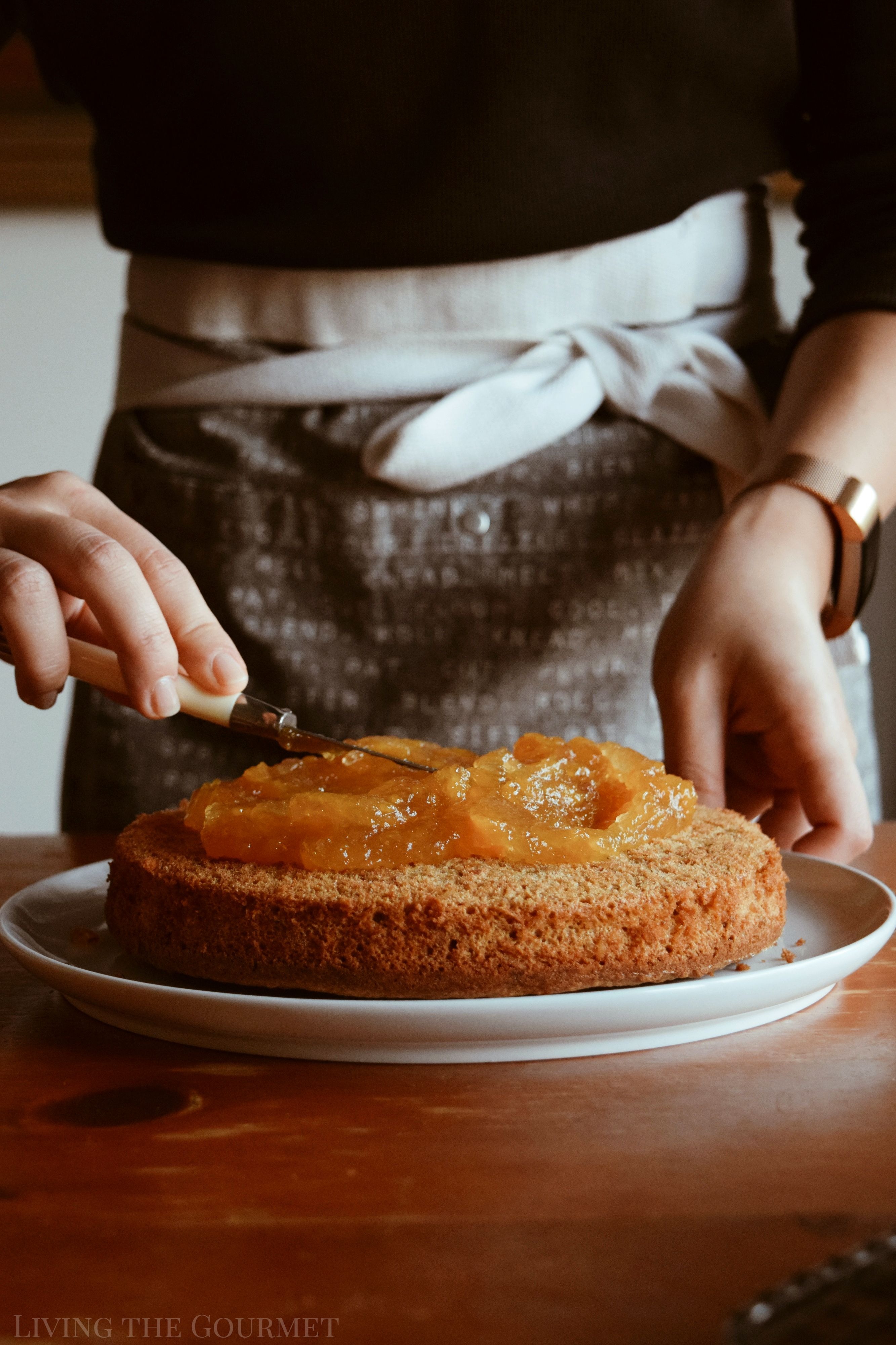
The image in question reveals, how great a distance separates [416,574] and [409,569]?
0.03 feet

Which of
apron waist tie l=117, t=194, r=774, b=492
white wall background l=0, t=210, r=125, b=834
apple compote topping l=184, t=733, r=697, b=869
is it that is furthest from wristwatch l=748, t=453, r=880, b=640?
white wall background l=0, t=210, r=125, b=834

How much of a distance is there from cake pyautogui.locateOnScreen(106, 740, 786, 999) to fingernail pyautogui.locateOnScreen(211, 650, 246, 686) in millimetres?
98

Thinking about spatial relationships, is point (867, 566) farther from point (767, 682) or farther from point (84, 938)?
point (84, 938)

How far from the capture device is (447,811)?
805 millimetres

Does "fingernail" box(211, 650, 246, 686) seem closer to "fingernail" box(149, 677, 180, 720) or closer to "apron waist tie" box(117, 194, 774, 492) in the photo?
"fingernail" box(149, 677, 180, 720)

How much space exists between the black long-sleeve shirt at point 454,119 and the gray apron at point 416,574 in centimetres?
23

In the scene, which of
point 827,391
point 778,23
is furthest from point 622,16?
point 827,391

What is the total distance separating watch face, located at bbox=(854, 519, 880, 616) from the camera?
130 centimetres

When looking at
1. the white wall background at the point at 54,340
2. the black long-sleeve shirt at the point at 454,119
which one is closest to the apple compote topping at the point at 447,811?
the black long-sleeve shirt at the point at 454,119

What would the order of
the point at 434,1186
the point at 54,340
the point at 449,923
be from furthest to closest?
the point at 54,340, the point at 449,923, the point at 434,1186

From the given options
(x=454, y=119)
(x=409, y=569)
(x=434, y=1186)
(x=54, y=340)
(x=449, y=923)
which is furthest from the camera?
(x=54, y=340)

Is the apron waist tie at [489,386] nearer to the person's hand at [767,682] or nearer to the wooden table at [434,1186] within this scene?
the person's hand at [767,682]

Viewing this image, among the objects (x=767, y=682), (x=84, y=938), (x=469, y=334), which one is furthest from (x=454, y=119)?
(x=84, y=938)

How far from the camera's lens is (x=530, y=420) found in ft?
4.71
